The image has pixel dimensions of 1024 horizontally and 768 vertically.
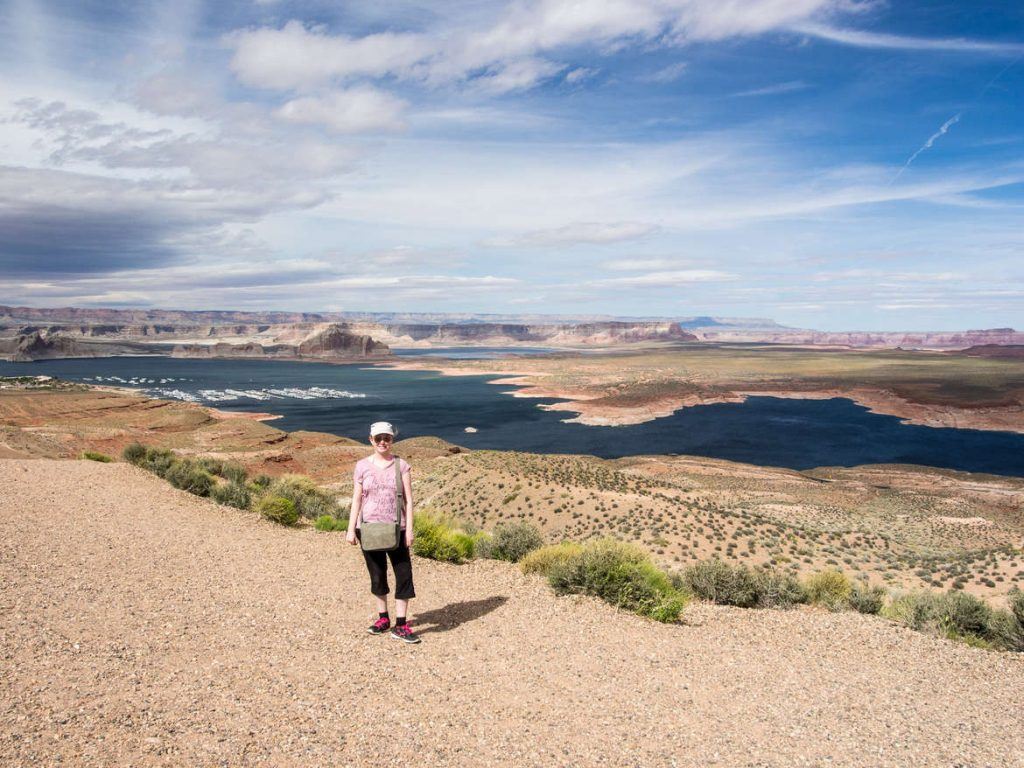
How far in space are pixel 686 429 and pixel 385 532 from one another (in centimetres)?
7314

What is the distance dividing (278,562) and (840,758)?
7.78 m

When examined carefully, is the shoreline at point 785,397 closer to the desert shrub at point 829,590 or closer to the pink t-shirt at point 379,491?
the desert shrub at point 829,590

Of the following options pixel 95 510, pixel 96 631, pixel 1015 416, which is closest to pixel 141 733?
pixel 96 631

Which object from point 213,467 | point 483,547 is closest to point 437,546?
point 483,547

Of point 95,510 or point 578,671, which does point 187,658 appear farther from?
point 95,510

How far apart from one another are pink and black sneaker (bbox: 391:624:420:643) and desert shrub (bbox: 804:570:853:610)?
7486 mm

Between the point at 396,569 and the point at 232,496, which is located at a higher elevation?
the point at 396,569

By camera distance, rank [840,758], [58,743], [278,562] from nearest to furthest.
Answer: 1. [58,743]
2. [840,758]
3. [278,562]

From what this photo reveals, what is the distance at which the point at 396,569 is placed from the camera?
253 inches

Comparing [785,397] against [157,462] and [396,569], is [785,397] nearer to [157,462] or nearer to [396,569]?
[157,462]

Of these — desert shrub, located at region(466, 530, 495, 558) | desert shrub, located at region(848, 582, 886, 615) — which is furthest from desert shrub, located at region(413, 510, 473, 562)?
desert shrub, located at region(848, 582, 886, 615)

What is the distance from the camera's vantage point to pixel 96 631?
5.75m

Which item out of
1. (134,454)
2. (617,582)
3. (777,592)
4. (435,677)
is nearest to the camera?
(435,677)

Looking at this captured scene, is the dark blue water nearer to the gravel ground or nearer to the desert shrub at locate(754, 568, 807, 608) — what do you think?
the desert shrub at locate(754, 568, 807, 608)
